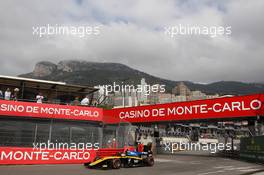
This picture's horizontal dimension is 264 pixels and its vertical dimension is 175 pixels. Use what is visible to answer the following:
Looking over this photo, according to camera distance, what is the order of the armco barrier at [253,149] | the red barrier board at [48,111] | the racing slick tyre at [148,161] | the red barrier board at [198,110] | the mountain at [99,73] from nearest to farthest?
the racing slick tyre at [148,161]
the red barrier board at [48,111]
the armco barrier at [253,149]
the red barrier board at [198,110]
the mountain at [99,73]

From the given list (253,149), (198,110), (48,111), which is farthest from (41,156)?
(253,149)

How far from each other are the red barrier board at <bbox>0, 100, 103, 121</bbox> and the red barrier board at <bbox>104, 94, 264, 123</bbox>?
110 centimetres

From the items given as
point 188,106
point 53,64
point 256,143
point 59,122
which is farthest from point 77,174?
point 53,64

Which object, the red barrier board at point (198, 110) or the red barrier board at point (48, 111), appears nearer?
the red barrier board at point (48, 111)

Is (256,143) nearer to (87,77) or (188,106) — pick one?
(188,106)

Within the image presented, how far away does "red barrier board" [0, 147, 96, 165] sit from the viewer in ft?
57.8

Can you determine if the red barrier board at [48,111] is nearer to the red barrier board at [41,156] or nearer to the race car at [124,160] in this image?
the red barrier board at [41,156]

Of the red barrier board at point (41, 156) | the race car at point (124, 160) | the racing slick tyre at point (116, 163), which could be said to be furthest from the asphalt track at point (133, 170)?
the red barrier board at point (41, 156)

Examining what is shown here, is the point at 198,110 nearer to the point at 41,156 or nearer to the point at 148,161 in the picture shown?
the point at 148,161

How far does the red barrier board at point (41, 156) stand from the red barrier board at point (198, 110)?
2.71 metres

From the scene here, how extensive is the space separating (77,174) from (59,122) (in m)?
7.25

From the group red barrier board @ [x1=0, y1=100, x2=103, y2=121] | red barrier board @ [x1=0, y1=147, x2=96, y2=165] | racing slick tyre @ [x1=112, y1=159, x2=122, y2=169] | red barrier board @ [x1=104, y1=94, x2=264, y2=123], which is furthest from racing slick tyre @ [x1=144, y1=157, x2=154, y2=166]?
red barrier board @ [x1=0, y1=100, x2=103, y2=121]

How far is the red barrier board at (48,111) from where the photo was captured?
727 inches

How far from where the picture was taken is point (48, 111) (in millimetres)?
19688
